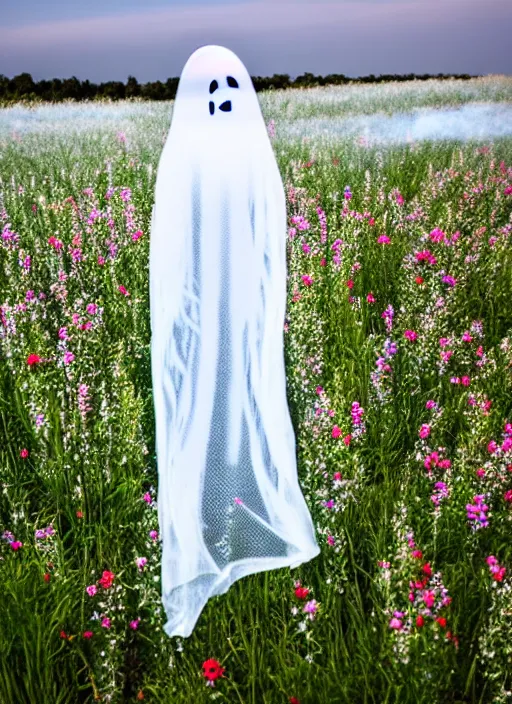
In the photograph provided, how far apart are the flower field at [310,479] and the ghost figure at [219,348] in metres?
0.08

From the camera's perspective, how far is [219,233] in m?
1.48

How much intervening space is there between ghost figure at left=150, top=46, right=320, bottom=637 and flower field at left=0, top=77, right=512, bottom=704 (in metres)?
0.08

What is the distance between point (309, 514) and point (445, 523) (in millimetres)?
320

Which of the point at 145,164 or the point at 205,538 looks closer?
the point at 205,538

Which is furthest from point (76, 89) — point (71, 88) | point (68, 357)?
point (68, 357)

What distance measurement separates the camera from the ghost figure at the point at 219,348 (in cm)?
144

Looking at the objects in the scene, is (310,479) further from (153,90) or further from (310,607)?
(153,90)

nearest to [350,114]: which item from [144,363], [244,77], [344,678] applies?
[144,363]

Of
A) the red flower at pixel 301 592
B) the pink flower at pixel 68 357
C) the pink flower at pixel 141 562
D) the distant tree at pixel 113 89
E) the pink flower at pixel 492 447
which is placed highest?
the distant tree at pixel 113 89

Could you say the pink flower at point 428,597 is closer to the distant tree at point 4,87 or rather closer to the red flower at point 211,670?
the red flower at point 211,670

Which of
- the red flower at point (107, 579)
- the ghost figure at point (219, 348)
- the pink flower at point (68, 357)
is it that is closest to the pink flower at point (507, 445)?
the ghost figure at point (219, 348)

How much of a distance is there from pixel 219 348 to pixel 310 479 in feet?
1.44

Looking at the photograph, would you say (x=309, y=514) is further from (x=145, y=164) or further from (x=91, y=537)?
(x=145, y=164)

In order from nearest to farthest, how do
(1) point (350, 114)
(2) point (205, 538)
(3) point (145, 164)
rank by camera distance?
1. (2) point (205, 538)
2. (3) point (145, 164)
3. (1) point (350, 114)
